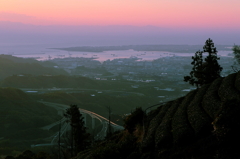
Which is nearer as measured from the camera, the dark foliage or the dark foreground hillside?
the dark foreground hillside

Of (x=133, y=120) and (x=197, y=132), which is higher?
(x=197, y=132)

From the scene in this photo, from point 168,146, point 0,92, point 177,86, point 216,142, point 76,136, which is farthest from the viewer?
point 177,86

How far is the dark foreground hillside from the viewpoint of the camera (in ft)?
48.2

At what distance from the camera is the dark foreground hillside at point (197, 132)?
14688 millimetres

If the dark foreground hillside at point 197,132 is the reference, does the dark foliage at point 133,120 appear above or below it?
below

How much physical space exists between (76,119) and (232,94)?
112 feet

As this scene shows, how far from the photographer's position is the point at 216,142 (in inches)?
629

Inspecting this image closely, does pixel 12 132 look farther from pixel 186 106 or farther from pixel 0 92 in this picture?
pixel 186 106

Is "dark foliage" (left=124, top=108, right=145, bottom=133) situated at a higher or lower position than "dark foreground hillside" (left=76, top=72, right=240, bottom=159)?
lower

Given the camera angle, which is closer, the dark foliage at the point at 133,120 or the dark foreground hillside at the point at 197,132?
the dark foreground hillside at the point at 197,132

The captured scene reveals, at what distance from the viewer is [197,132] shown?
61.6 ft

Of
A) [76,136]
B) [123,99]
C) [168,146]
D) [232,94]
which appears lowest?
[123,99]

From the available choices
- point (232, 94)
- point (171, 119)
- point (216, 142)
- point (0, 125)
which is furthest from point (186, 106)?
point (0, 125)

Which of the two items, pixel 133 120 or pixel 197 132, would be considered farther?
pixel 133 120
